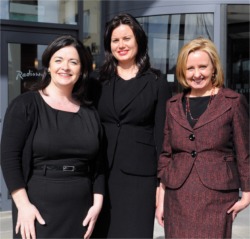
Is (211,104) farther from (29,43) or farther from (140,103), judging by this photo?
(29,43)

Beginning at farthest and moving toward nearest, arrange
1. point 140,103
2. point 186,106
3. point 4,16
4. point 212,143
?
point 4,16 < point 140,103 < point 186,106 < point 212,143

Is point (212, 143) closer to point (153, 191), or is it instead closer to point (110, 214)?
point (153, 191)

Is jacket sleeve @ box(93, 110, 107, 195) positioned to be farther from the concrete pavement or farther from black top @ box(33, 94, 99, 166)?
the concrete pavement

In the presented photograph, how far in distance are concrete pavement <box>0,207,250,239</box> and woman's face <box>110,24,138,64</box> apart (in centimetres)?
238

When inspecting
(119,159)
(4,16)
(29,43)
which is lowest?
(119,159)

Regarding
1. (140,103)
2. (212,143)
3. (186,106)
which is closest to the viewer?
(212,143)

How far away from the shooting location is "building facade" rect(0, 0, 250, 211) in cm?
552

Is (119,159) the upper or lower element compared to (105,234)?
upper

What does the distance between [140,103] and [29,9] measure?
3632mm

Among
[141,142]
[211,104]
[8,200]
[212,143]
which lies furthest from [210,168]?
[8,200]

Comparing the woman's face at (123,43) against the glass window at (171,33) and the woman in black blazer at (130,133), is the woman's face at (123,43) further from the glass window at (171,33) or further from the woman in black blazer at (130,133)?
the glass window at (171,33)

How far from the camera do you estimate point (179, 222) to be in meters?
2.42

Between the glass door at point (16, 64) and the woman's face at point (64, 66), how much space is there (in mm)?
3257

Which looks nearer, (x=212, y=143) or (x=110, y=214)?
(x=212, y=143)
